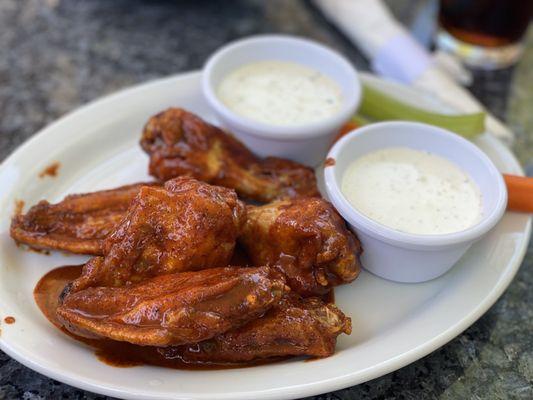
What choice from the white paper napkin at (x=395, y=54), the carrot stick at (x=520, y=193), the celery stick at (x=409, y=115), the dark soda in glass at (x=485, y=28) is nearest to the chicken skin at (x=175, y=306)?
the carrot stick at (x=520, y=193)

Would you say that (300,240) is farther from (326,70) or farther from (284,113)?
(326,70)

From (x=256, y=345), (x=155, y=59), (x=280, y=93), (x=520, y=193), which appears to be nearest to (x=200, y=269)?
(x=256, y=345)

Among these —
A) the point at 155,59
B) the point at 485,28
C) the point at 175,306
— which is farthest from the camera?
the point at 155,59

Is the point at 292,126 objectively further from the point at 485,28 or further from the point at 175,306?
the point at 485,28

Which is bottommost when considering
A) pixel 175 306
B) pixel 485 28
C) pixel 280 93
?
pixel 485 28

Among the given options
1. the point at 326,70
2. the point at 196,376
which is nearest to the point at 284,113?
the point at 326,70

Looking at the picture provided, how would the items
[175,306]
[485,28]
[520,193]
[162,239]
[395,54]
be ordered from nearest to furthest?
1. [175,306]
2. [162,239]
3. [520,193]
4. [395,54]
5. [485,28]
